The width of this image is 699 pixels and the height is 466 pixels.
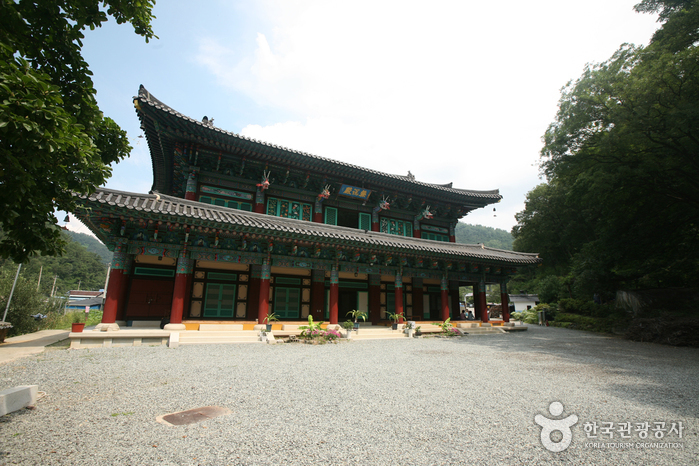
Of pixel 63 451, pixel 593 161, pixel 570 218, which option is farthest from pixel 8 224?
pixel 570 218

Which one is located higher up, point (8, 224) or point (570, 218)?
point (570, 218)

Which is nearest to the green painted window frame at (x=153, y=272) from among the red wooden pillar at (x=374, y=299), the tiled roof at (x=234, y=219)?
the tiled roof at (x=234, y=219)

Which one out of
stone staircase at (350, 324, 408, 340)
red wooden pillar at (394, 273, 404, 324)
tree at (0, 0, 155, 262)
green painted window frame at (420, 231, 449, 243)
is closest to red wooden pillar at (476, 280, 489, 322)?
green painted window frame at (420, 231, 449, 243)

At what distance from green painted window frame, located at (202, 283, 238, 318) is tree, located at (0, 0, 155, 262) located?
8.93 m

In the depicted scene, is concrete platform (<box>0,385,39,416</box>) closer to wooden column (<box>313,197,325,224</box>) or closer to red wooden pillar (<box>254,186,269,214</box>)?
red wooden pillar (<box>254,186,269,214</box>)

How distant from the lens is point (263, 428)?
342cm

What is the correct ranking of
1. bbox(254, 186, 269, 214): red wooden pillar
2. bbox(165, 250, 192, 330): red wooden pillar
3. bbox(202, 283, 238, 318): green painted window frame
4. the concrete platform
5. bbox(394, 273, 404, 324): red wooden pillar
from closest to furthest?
the concrete platform
bbox(165, 250, 192, 330): red wooden pillar
bbox(202, 283, 238, 318): green painted window frame
bbox(254, 186, 269, 214): red wooden pillar
bbox(394, 273, 404, 324): red wooden pillar

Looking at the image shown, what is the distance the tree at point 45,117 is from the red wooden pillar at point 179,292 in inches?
270

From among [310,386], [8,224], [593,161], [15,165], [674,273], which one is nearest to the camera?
[15,165]

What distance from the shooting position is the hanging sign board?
1552cm

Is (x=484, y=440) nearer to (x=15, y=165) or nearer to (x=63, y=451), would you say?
(x=63, y=451)

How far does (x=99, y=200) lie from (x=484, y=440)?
34.1 ft

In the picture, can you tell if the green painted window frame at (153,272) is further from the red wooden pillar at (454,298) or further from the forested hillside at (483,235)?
the forested hillside at (483,235)

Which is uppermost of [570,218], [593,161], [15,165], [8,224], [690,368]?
[570,218]
